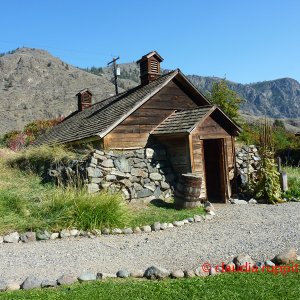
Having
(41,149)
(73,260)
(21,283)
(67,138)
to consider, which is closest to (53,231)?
(73,260)

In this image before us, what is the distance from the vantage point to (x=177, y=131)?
12648 mm

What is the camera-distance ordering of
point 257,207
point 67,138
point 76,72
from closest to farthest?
point 257,207, point 67,138, point 76,72

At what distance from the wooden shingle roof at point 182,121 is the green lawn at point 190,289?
718cm

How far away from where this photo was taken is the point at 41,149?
14.5m

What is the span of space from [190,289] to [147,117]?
961 centimetres

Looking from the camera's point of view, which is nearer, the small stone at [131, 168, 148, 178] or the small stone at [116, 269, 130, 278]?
the small stone at [116, 269, 130, 278]

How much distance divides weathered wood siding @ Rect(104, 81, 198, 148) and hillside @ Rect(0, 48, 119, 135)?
39.5 m

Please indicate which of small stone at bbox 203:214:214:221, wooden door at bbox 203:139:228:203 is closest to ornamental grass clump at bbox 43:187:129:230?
small stone at bbox 203:214:214:221

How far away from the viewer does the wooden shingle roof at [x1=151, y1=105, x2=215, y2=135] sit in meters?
12.5

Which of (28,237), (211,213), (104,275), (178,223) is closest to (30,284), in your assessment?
(104,275)

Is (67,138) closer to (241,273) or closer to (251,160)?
(251,160)

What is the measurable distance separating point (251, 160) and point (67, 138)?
25.4 ft

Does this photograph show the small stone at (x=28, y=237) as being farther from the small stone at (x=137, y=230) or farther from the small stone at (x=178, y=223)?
the small stone at (x=178, y=223)

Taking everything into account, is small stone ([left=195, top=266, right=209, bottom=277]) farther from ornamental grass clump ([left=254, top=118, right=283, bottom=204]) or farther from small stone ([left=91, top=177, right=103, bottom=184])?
ornamental grass clump ([left=254, top=118, right=283, bottom=204])
